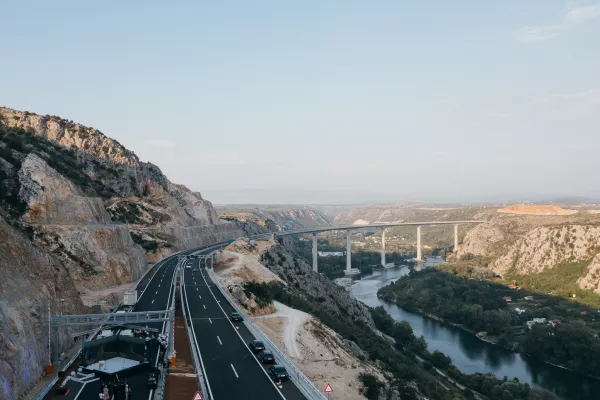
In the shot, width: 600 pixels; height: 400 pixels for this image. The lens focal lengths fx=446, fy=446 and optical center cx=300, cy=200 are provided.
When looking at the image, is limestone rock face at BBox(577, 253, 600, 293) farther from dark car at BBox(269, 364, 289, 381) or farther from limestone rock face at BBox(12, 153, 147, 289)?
dark car at BBox(269, 364, 289, 381)

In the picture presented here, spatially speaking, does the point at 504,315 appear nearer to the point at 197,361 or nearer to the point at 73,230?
the point at 197,361

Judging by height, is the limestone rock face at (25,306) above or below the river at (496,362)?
above

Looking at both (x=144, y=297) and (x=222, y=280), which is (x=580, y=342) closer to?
(x=222, y=280)

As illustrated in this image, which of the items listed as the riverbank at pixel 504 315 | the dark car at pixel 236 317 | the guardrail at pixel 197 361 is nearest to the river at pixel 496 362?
the riverbank at pixel 504 315

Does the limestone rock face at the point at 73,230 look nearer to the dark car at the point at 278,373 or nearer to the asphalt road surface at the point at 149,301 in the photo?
the asphalt road surface at the point at 149,301

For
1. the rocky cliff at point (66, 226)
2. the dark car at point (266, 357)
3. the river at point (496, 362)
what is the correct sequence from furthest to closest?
the river at point (496, 362), the dark car at point (266, 357), the rocky cliff at point (66, 226)

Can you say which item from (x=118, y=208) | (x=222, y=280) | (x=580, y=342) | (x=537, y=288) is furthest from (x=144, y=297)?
(x=537, y=288)

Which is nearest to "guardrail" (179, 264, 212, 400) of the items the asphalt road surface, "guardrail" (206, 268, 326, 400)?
the asphalt road surface
